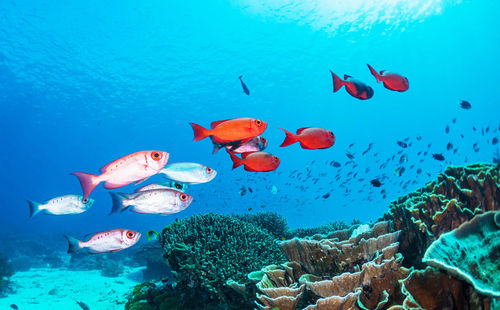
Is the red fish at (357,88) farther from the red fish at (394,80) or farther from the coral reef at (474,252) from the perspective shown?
the coral reef at (474,252)

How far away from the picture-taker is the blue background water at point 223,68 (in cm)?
3794

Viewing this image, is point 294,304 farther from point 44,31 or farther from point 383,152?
point 383,152

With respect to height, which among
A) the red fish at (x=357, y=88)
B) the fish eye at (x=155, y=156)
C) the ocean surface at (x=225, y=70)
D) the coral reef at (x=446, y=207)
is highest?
the ocean surface at (x=225, y=70)

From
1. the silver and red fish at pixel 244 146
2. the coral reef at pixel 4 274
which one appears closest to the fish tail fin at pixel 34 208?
the silver and red fish at pixel 244 146

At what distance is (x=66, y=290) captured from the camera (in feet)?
38.1

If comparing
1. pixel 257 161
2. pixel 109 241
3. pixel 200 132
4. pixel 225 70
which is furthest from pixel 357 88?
pixel 225 70

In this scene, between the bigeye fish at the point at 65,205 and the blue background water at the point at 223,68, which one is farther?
the blue background water at the point at 223,68

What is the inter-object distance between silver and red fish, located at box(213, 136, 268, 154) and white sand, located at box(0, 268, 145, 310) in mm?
8207

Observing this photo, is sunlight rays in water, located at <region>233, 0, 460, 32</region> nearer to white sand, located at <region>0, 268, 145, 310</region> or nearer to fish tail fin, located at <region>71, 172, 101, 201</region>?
white sand, located at <region>0, 268, 145, 310</region>

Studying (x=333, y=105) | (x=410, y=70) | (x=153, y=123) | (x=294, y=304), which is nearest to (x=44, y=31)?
(x=153, y=123)

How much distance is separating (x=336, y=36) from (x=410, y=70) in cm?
3015

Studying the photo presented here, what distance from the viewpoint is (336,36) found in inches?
1752

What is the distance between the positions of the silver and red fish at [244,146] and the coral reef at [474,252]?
2.74m

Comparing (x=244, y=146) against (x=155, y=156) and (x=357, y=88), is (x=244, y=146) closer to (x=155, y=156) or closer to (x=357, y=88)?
(x=155, y=156)
